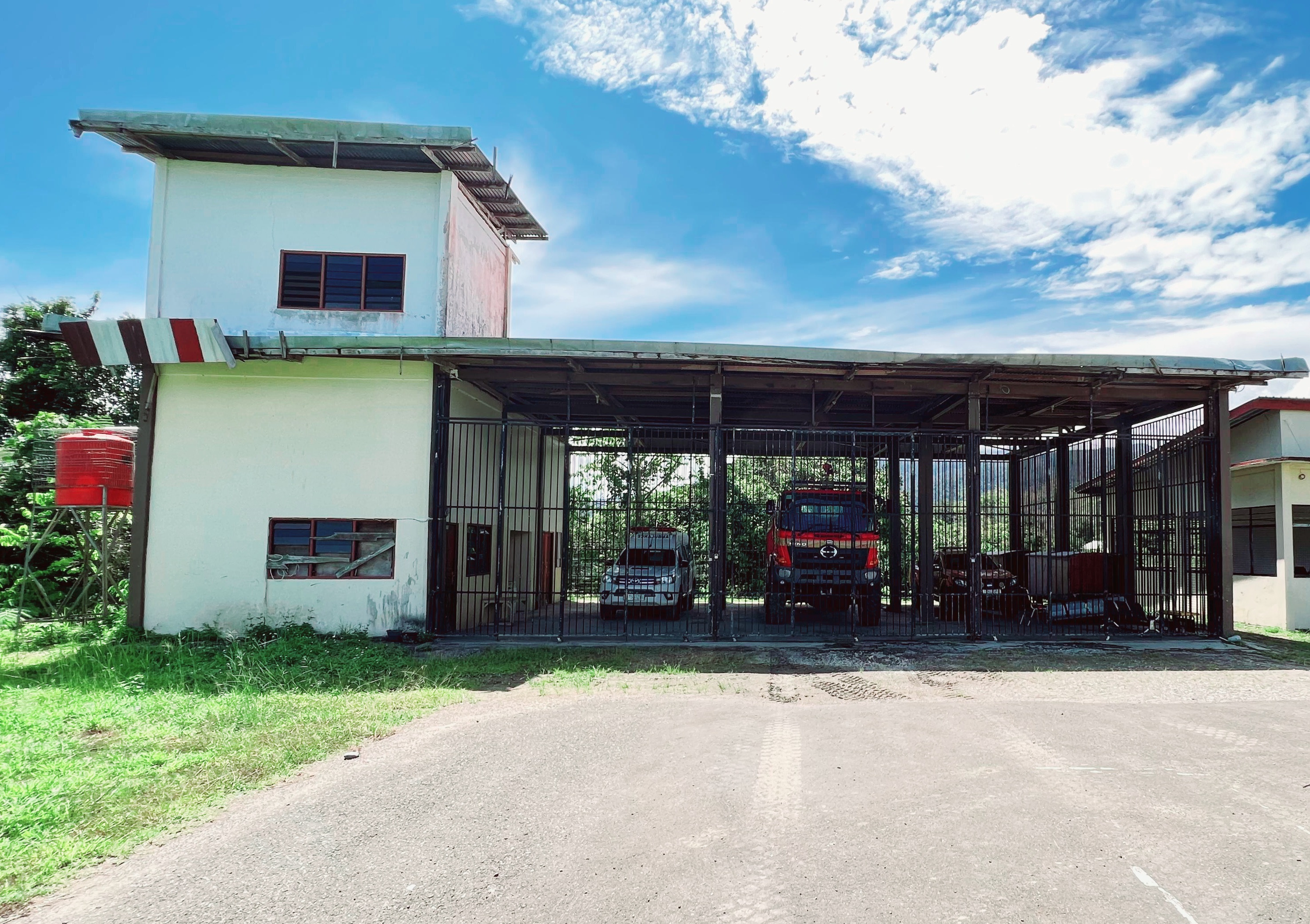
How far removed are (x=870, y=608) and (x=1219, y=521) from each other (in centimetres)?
560

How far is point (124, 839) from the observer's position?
4.56 m

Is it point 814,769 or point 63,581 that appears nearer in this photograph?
point 814,769

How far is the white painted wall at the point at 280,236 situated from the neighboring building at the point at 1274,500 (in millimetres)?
14601

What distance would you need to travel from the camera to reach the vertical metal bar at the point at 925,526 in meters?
14.7

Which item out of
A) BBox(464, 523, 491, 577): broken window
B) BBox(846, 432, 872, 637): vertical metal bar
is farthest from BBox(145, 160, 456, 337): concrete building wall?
BBox(846, 432, 872, 637): vertical metal bar

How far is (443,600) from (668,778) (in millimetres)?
7777

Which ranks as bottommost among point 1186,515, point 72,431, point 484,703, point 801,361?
point 484,703

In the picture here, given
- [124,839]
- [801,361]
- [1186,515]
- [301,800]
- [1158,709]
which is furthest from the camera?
[1186,515]

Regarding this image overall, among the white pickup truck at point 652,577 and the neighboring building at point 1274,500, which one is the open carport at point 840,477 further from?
the neighboring building at point 1274,500

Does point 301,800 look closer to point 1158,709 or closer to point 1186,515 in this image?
point 1158,709

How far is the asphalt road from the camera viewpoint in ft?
12.6

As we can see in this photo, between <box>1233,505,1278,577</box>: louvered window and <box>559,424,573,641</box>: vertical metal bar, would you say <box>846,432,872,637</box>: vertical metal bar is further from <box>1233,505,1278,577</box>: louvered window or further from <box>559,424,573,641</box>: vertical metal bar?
<box>1233,505,1278,577</box>: louvered window

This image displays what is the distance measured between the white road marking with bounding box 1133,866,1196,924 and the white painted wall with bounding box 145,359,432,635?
9861 millimetres

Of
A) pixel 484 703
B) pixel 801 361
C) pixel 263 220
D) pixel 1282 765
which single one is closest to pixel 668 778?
pixel 484 703
